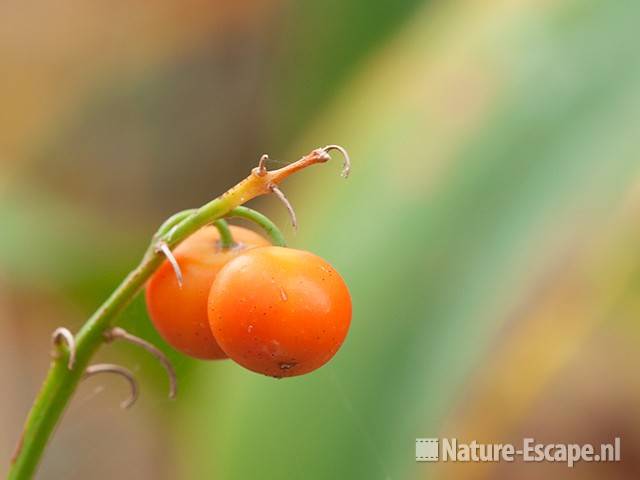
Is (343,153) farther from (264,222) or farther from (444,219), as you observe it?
(444,219)

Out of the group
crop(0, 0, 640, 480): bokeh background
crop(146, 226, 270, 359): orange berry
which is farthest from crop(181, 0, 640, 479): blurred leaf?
crop(146, 226, 270, 359): orange berry

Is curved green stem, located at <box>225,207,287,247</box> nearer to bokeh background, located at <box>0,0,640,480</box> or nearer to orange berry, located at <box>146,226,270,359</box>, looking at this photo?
orange berry, located at <box>146,226,270,359</box>

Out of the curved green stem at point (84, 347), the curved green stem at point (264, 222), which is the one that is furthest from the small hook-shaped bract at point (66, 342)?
the curved green stem at point (264, 222)

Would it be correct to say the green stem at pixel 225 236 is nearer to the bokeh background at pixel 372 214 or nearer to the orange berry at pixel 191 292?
the orange berry at pixel 191 292

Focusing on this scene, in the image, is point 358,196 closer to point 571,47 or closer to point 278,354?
point 571,47

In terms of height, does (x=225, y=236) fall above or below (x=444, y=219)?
below

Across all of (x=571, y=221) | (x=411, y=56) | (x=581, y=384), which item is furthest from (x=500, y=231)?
(x=581, y=384)

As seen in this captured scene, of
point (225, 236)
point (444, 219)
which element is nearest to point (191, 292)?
point (225, 236)

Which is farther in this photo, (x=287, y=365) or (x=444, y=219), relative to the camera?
(x=444, y=219)
